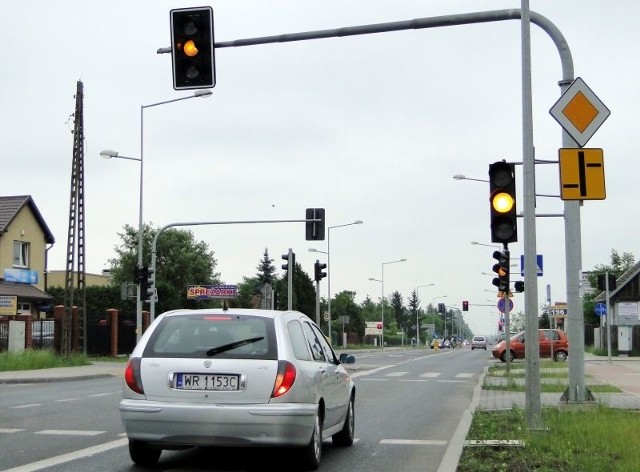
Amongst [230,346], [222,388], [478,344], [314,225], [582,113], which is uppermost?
[314,225]

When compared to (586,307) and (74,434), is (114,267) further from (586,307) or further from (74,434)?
(74,434)

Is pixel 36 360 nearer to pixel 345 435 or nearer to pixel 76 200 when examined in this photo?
pixel 76 200

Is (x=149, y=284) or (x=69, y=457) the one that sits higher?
(x=149, y=284)

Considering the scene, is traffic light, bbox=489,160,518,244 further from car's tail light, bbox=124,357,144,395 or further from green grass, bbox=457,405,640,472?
car's tail light, bbox=124,357,144,395

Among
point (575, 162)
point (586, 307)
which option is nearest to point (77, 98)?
point (575, 162)

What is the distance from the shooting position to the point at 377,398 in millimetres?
18438

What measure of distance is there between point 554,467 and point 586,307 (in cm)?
8408

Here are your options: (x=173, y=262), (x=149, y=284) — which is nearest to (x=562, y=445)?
(x=149, y=284)

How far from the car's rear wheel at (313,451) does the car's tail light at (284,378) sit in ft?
1.83

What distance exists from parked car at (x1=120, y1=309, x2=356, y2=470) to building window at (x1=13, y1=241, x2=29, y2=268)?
44148 mm

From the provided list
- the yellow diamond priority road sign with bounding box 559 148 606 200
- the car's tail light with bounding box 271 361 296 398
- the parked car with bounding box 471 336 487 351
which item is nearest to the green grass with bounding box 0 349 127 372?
the yellow diamond priority road sign with bounding box 559 148 606 200

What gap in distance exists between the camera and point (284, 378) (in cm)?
832

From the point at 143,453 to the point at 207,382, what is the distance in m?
1.13

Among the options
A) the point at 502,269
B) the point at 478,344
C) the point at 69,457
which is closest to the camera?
the point at 69,457
